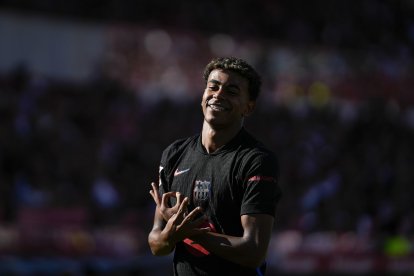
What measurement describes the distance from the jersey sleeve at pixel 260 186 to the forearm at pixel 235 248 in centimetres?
15

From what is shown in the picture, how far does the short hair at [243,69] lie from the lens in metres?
4.71

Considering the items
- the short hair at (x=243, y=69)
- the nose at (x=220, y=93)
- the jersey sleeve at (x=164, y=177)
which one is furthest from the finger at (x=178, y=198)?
the short hair at (x=243, y=69)

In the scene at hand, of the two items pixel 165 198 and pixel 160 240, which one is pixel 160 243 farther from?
pixel 165 198

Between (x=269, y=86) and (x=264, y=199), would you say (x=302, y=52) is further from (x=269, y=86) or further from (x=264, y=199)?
(x=264, y=199)

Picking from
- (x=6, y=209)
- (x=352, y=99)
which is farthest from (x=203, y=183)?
(x=352, y=99)

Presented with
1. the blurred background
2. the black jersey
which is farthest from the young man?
the blurred background

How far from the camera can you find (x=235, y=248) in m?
4.46

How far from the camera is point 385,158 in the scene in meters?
21.2

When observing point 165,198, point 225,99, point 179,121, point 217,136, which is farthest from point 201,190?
point 179,121

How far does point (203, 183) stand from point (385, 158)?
17.1 meters

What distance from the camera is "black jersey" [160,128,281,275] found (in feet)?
14.9

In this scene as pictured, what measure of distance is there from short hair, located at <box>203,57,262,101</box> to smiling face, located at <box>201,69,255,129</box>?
0.07ft

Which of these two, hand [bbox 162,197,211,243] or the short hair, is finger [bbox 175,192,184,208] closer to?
hand [bbox 162,197,211,243]

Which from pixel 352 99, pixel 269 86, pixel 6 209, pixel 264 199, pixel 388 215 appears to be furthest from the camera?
pixel 352 99
